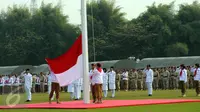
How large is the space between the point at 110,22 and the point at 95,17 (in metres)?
2.42

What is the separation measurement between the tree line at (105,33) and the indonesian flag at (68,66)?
38.6 meters

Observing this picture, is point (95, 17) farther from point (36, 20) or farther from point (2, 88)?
point (2, 88)

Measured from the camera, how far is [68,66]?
79.4 ft

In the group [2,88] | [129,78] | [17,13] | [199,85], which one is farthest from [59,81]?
[17,13]

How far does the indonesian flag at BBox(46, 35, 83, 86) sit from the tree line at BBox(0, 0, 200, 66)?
38.6 metres

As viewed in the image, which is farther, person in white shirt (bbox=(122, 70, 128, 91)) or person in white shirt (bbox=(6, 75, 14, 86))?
person in white shirt (bbox=(6, 75, 14, 86))

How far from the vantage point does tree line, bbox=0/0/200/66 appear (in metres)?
63.5

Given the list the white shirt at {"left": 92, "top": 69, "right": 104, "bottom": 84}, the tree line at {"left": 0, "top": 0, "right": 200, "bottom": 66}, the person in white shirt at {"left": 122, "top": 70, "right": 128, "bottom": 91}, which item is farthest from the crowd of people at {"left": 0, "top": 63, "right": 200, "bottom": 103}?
the tree line at {"left": 0, "top": 0, "right": 200, "bottom": 66}

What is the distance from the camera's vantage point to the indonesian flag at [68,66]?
78.7 ft

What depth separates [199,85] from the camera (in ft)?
95.2

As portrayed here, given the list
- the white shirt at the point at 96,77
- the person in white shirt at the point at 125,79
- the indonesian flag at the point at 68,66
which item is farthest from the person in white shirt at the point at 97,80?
the person in white shirt at the point at 125,79

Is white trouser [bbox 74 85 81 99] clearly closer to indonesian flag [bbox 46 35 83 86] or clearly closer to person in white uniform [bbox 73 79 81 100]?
person in white uniform [bbox 73 79 81 100]

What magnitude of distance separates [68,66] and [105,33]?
45584 millimetres

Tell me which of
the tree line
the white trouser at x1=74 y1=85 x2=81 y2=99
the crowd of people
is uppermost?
the tree line
